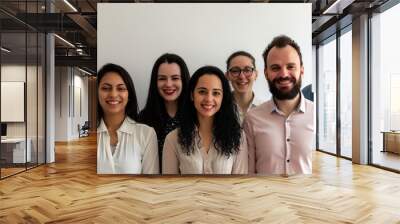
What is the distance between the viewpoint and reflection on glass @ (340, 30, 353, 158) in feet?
30.4

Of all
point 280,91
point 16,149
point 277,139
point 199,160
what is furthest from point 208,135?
point 16,149

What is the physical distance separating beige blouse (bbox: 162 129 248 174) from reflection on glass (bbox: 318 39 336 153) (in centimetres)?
508

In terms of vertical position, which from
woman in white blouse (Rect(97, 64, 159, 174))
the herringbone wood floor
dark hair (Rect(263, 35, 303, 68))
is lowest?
the herringbone wood floor

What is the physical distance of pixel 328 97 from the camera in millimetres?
10875

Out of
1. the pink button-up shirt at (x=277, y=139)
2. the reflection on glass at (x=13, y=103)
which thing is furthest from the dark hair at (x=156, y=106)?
the reflection on glass at (x=13, y=103)

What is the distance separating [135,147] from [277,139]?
7.28 ft

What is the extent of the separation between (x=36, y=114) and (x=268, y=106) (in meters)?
5.02

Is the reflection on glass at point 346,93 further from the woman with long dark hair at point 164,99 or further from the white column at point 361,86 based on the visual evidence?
the woman with long dark hair at point 164,99

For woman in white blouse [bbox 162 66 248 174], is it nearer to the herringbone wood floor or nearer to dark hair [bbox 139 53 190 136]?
dark hair [bbox 139 53 190 136]

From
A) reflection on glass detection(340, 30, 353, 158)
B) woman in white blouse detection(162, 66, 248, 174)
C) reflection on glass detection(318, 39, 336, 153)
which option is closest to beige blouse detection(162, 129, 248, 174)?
woman in white blouse detection(162, 66, 248, 174)

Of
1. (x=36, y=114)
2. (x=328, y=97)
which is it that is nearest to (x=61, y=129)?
(x=36, y=114)

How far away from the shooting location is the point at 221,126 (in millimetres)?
6070

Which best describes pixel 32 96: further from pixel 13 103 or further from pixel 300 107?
pixel 300 107

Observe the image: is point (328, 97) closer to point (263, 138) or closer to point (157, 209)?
point (263, 138)
